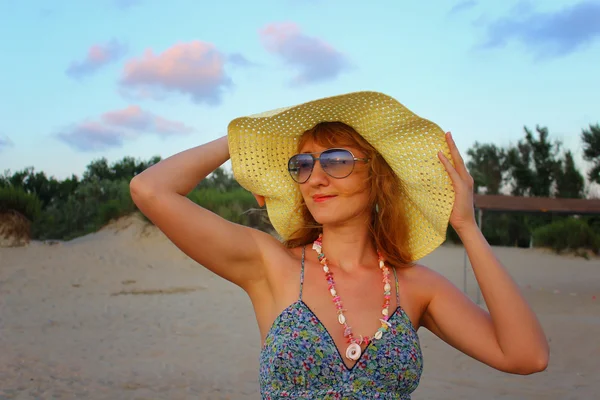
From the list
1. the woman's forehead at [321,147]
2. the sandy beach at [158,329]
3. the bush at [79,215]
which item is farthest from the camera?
the bush at [79,215]

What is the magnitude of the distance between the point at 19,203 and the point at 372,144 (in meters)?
13.4

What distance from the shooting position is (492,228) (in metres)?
20.0

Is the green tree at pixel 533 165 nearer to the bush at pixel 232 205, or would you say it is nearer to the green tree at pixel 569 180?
the green tree at pixel 569 180

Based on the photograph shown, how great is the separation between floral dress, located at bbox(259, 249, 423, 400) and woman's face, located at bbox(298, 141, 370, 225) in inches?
14.3

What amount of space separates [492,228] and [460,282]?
863 cm

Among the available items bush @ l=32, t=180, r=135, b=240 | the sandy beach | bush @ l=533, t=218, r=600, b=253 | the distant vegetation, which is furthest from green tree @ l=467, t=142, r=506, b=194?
bush @ l=32, t=180, r=135, b=240

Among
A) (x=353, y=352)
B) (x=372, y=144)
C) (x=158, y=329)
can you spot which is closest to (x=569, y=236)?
(x=158, y=329)

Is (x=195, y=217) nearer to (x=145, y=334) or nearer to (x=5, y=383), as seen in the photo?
(x=5, y=383)

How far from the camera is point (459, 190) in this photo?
6.93ft

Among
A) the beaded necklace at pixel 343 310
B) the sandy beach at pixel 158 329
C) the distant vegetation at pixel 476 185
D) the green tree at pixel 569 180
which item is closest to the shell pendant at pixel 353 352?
the beaded necklace at pixel 343 310

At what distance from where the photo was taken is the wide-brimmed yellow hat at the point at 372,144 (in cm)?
219

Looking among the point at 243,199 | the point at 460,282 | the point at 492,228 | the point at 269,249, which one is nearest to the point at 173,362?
the point at 269,249

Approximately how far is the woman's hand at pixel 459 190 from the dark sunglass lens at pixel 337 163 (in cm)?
33

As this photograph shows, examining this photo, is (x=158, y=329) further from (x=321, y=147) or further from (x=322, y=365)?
(x=322, y=365)
